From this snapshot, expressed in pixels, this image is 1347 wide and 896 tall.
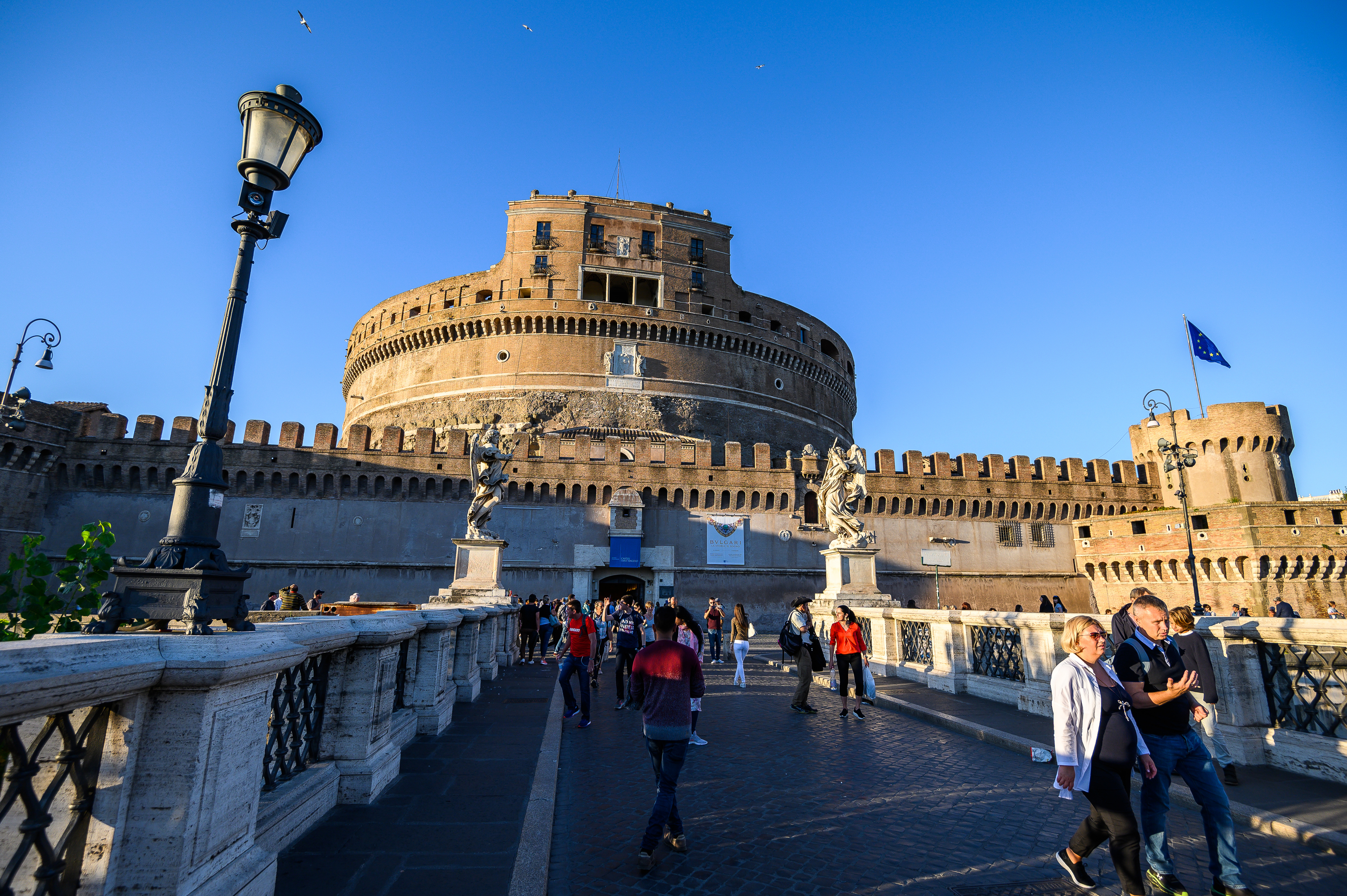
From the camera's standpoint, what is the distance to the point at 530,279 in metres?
34.2

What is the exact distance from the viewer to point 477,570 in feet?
39.1

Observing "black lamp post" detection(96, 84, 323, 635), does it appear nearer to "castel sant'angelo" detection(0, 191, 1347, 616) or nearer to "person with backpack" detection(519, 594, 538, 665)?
"person with backpack" detection(519, 594, 538, 665)

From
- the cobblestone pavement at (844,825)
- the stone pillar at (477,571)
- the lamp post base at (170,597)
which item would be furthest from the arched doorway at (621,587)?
the lamp post base at (170,597)

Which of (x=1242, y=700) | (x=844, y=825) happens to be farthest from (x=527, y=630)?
(x=1242, y=700)

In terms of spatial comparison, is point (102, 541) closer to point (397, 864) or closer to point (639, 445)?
point (397, 864)

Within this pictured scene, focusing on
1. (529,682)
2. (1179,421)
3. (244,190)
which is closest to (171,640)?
(244,190)

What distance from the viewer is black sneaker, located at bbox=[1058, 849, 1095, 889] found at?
10.1 feet

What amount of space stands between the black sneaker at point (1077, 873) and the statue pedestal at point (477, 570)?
981cm

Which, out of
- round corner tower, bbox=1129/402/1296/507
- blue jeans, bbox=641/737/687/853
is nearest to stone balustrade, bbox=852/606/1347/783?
blue jeans, bbox=641/737/687/853

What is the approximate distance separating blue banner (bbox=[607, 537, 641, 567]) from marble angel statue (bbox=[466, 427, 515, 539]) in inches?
556

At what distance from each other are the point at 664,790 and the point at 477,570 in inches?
358

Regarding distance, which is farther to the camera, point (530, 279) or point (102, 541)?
point (530, 279)

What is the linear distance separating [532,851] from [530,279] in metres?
33.4

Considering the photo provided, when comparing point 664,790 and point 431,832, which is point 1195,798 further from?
point 431,832
